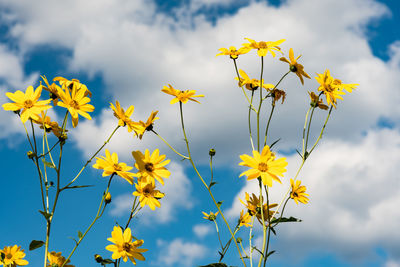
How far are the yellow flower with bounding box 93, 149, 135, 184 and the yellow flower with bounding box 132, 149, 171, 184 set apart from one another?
10cm

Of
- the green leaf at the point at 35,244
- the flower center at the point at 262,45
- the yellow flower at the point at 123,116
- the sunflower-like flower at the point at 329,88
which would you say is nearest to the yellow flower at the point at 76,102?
the yellow flower at the point at 123,116

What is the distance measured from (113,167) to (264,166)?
4.01 ft

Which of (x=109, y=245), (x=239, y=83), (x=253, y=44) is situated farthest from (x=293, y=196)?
(x=109, y=245)

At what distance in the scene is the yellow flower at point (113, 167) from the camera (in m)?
3.17

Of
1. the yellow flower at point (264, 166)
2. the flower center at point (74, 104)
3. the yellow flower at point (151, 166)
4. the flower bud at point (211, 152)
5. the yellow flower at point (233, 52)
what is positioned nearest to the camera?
the yellow flower at point (264, 166)

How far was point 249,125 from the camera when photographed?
3.65 m

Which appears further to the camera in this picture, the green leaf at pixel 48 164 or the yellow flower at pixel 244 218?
the yellow flower at pixel 244 218

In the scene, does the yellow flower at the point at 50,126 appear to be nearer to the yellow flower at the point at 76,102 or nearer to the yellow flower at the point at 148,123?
the yellow flower at the point at 76,102

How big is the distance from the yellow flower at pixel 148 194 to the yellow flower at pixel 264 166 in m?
0.88

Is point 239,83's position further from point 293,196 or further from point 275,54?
point 293,196

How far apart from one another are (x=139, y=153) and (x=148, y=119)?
0.41 m

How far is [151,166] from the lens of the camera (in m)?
3.46

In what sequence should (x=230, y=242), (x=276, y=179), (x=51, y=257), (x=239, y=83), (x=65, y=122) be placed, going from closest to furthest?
1. (x=276, y=179)
2. (x=65, y=122)
3. (x=51, y=257)
4. (x=239, y=83)
5. (x=230, y=242)

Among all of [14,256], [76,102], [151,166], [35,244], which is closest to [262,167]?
[151,166]
